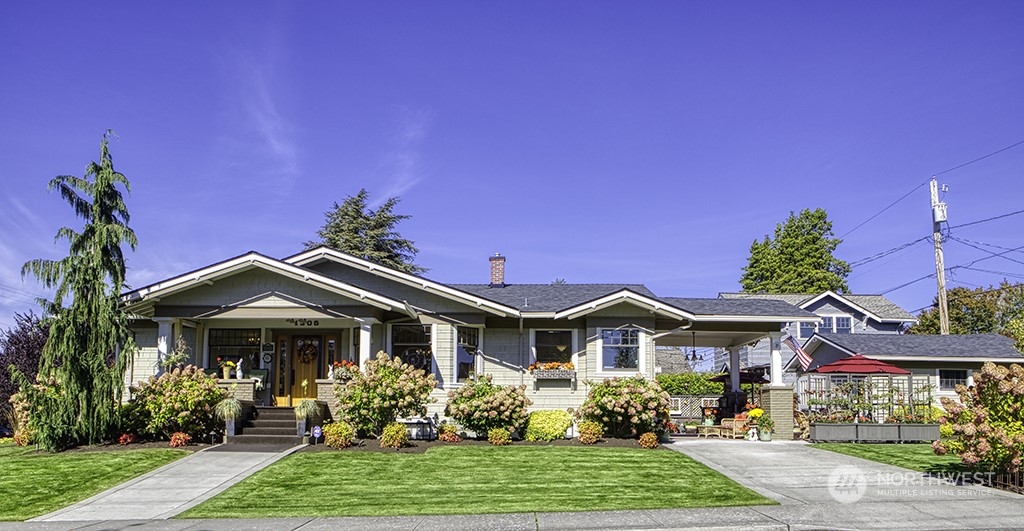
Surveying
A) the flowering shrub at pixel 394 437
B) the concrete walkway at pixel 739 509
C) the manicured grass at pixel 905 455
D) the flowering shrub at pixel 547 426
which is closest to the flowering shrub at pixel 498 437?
the flowering shrub at pixel 547 426

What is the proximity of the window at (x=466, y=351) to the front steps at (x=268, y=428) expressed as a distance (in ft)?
14.1

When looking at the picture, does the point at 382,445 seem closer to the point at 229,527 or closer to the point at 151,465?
the point at 151,465

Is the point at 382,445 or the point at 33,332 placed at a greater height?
the point at 33,332

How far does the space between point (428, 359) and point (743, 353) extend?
27756 millimetres

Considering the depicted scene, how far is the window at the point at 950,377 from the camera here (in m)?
29.9

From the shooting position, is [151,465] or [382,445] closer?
[151,465]

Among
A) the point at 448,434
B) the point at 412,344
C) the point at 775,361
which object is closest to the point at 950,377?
the point at 775,361

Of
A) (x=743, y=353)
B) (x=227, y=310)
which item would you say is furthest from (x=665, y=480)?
(x=743, y=353)

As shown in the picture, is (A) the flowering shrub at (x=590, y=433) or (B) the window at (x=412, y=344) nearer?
(A) the flowering shrub at (x=590, y=433)

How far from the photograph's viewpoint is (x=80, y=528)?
35.6 ft

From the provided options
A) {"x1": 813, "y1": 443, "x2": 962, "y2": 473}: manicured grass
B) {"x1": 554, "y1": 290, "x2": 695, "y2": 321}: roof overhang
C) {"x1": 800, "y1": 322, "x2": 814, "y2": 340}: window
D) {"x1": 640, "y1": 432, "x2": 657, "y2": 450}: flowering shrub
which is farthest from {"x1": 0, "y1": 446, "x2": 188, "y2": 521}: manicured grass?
{"x1": 800, "y1": 322, "x2": 814, "y2": 340}: window

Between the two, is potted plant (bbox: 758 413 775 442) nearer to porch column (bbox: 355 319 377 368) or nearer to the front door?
porch column (bbox: 355 319 377 368)

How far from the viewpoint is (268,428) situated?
1848 centimetres

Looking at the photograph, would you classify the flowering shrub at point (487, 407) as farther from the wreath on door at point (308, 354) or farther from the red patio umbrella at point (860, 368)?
the red patio umbrella at point (860, 368)
